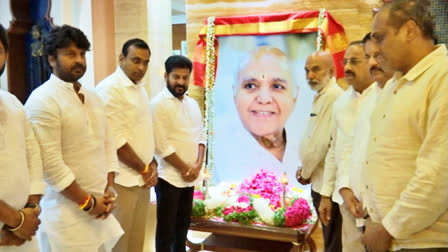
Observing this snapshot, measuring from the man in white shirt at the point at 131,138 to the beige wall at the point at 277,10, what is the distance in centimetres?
140

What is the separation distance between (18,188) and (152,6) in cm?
302

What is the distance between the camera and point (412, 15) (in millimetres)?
1292

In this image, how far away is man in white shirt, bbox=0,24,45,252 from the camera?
1.60 meters

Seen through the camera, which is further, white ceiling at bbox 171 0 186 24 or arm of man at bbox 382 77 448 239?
white ceiling at bbox 171 0 186 24

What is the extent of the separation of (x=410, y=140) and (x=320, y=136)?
1191mm

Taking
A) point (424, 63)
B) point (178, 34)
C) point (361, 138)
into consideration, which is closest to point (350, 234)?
point (361, 138)

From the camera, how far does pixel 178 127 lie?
2951 millimetres

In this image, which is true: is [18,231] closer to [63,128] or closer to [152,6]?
[63,128]

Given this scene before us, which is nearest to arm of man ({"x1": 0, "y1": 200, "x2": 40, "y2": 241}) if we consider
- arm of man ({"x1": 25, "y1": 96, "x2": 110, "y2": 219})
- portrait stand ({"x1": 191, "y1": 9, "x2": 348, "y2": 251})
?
arm of man ({"x1": 25, "y1": 96, "x2": 110, "y2": 219})

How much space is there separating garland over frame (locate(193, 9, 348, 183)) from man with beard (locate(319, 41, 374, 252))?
1.32 metres

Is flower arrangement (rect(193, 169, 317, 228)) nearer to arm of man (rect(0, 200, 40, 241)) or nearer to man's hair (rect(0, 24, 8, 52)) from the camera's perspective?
arm of man (rect(0, 200, 40, 241))

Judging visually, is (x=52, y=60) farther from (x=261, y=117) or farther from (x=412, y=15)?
(x=261, y=117)

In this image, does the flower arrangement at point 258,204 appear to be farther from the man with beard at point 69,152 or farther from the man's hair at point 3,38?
the man's hair at point 3,38

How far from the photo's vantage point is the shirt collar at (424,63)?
4.21 ft
